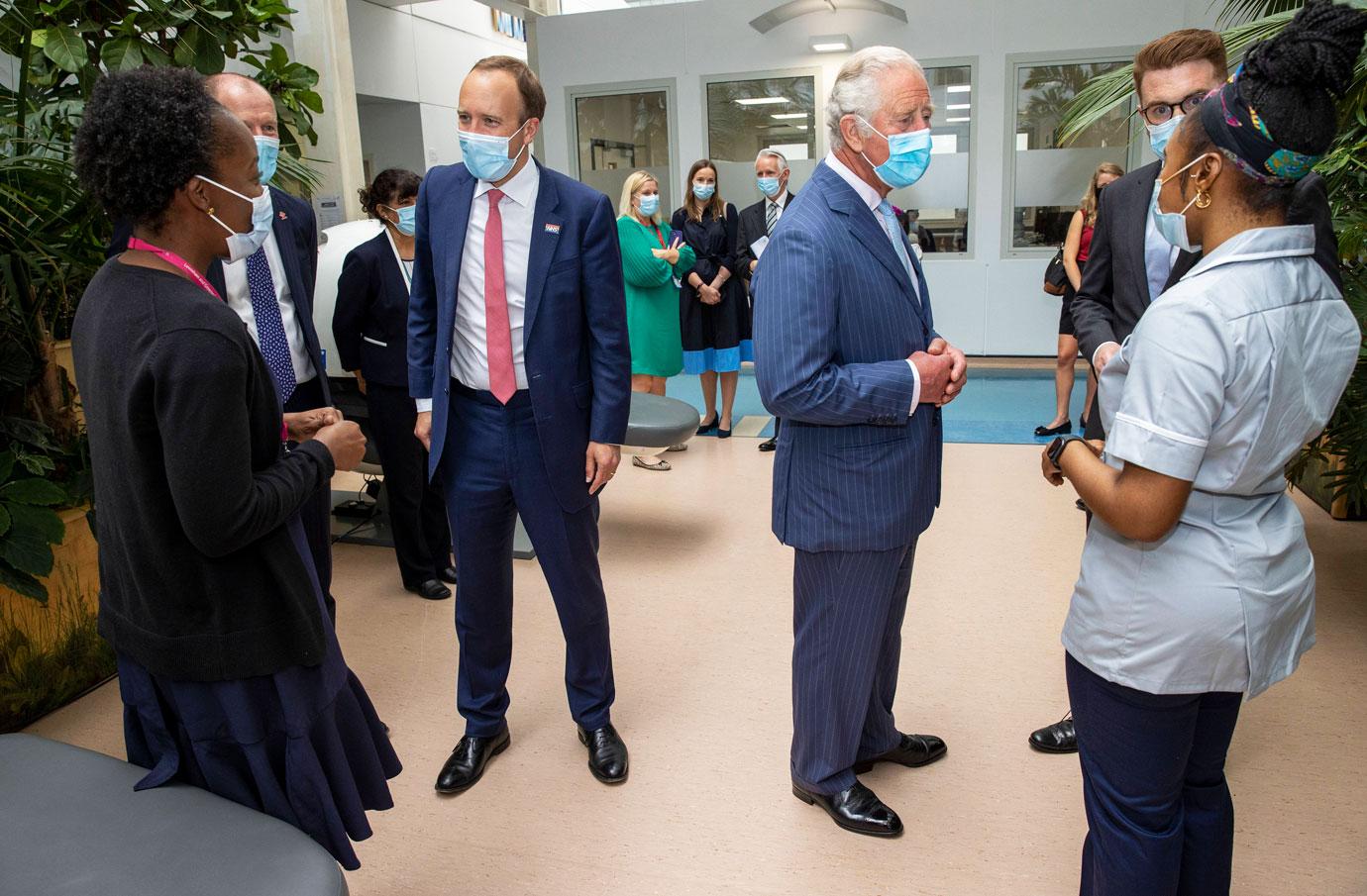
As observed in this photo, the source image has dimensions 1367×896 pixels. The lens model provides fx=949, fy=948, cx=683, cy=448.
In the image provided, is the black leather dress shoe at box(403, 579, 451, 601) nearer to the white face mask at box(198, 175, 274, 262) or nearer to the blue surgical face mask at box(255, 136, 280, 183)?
the blue surgical face mask at box(255, 136, 280, 183)

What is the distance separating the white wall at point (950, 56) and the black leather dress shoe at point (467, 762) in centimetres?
667

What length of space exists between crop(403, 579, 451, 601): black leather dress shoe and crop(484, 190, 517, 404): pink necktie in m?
1.66

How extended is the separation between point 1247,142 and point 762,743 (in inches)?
76.3

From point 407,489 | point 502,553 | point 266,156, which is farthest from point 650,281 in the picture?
point 502,553

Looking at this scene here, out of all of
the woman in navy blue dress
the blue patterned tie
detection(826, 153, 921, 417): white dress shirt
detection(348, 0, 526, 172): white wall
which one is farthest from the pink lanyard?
detection(348, 0, 526, 172): white wall

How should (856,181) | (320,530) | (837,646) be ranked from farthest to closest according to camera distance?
1. (320,530)
2. (837,646)
3. (856,181)

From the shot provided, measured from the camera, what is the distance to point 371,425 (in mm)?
3707

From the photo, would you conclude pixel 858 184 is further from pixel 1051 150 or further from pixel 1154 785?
pixel 1051 150

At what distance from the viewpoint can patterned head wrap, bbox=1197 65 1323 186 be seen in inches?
48.5

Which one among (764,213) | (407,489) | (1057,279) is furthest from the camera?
(1057,279)

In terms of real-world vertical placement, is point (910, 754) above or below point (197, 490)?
below

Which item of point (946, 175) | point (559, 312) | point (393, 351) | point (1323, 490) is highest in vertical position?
point (946, 175)

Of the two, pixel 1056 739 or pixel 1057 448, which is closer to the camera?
pixel 1057 448

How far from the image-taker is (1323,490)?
445 cm
